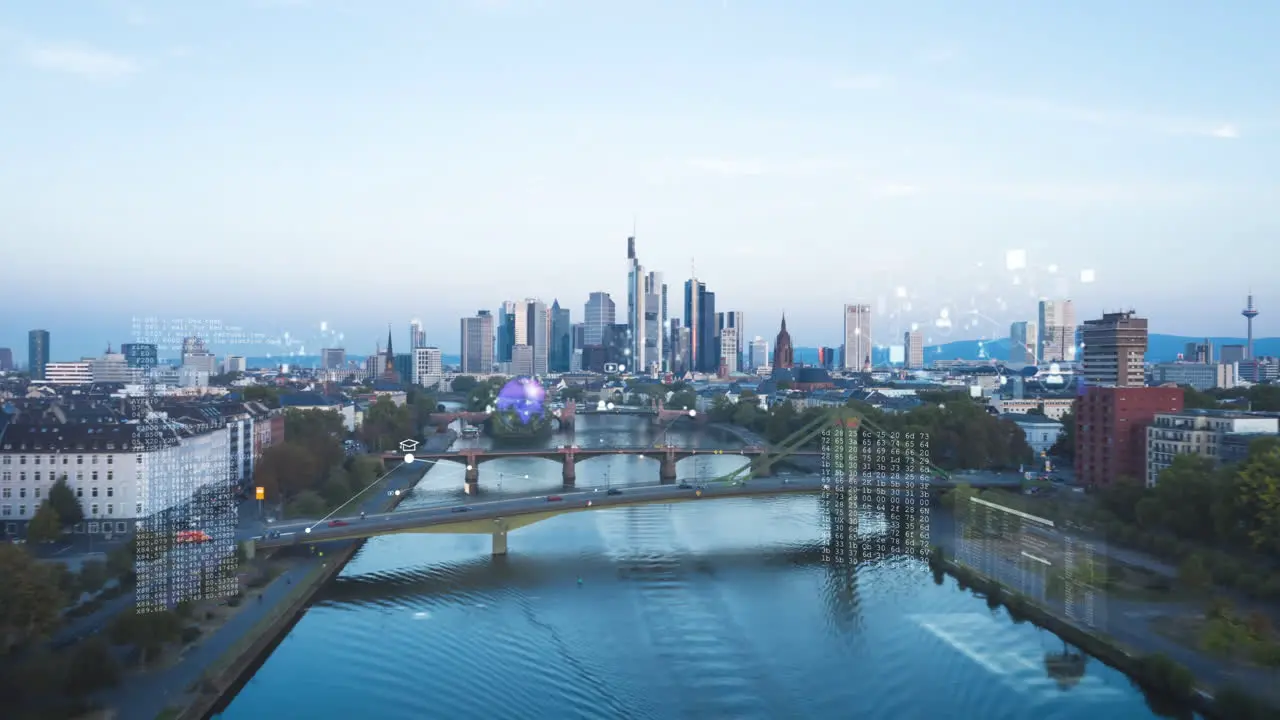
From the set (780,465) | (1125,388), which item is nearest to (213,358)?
(780,465)

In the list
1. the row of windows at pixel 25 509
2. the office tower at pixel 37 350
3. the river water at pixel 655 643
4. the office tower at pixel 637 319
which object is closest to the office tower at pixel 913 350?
the river water at pixel 655 643

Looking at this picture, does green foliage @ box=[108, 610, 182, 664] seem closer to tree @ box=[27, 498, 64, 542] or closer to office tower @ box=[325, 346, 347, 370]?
tree @ box=[27, 498, 64, 542]

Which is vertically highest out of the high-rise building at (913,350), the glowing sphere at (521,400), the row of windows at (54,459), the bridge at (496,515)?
the high-rise building at (913,350)

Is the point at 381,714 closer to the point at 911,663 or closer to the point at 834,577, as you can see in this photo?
the point at 911,663

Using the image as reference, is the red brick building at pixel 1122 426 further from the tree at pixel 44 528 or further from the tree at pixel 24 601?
the tree at pixel 44 528
